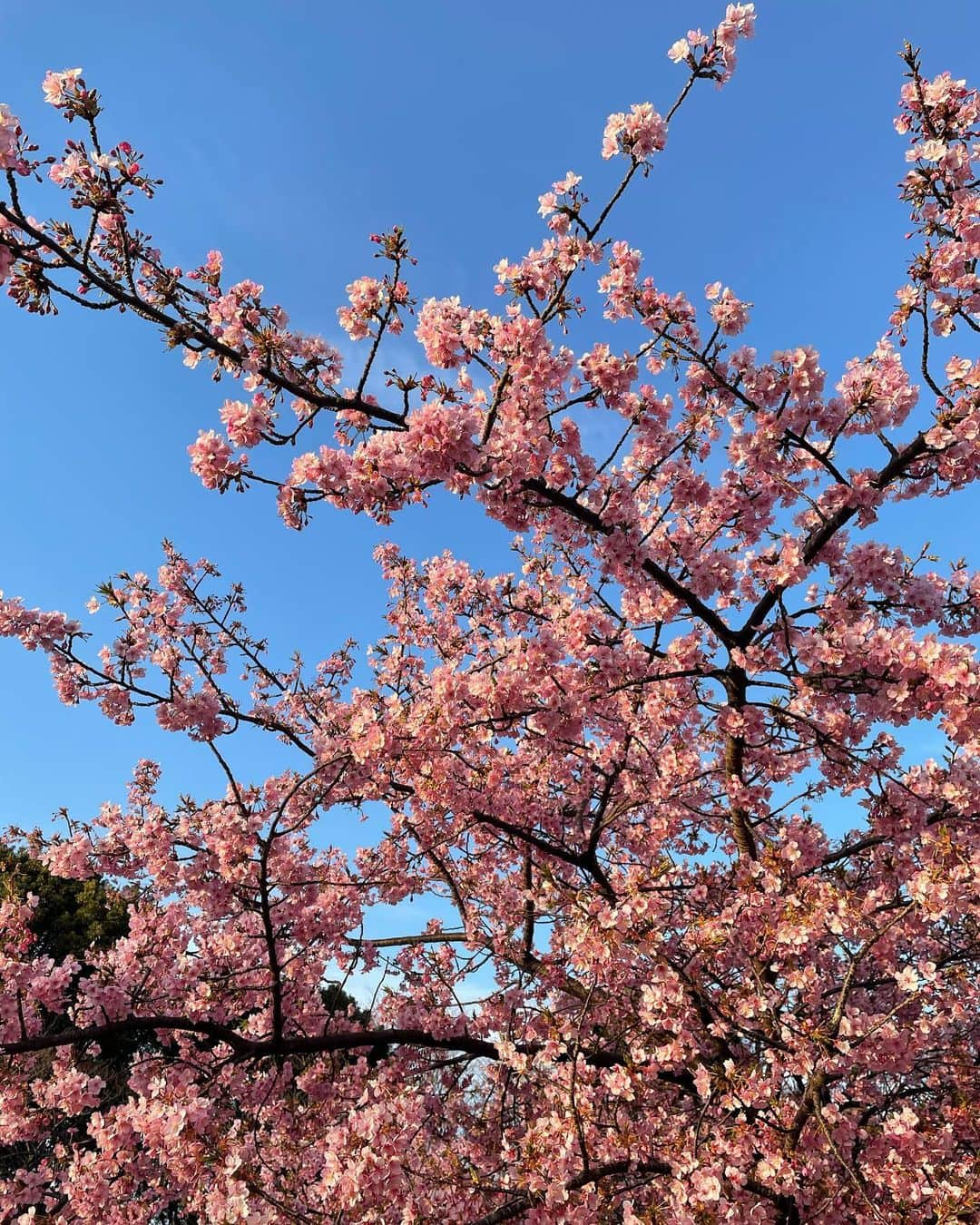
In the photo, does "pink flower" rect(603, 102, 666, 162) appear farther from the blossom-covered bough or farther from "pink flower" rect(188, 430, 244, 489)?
"pink flower" rect(188, 430, 244, 489)

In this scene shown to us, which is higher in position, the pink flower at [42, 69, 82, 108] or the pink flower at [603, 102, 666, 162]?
the pink flower at [603, 102, 666, 162]

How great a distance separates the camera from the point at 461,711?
6.58m

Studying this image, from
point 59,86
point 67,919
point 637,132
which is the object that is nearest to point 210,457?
point 59,86

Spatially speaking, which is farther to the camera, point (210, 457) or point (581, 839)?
point (581, 839)

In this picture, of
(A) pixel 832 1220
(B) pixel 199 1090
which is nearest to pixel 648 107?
(A) pixel 832 1220

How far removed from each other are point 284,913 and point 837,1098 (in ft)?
16.4

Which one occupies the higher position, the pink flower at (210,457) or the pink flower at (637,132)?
the pink flower at (637,132)

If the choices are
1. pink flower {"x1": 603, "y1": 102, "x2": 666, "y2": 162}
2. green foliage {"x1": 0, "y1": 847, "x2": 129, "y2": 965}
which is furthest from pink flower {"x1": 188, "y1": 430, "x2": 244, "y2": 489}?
green foliage {"x1": 0, "y1": 847, "x2": 129, "y2": 965}

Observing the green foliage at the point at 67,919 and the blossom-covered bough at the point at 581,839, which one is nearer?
the blossom-covered bough at the point at 581,839

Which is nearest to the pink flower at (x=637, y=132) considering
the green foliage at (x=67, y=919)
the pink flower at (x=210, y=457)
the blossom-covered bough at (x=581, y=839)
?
the blossom-covered bough at (x=581, y=839)

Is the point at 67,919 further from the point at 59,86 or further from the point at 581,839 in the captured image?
the point at 59,86

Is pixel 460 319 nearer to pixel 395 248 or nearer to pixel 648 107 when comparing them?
pixel 395 248

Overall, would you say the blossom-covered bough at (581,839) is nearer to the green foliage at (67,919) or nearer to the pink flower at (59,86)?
the pink flower at (59,86)

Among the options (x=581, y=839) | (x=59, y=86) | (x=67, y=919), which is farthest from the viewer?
(x=67, y=919)
